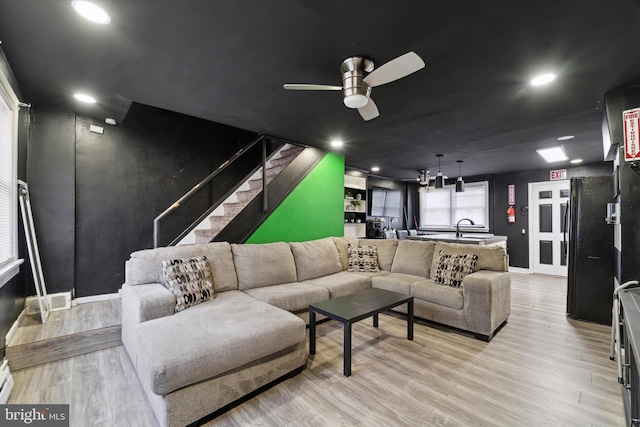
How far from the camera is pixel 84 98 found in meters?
3.03

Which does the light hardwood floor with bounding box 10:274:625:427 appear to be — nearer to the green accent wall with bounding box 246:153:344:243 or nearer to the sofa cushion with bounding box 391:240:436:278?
the sofa cushion with bounding box 391:240:436:278

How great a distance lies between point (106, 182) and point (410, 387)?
4.49m

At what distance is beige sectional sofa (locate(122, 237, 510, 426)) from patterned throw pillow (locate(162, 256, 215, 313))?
8 cm

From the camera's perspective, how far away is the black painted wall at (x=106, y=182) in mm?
3379

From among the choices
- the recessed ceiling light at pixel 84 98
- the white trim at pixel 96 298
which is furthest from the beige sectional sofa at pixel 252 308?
the recessed ceiling light at pixel 84 98

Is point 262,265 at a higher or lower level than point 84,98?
lower

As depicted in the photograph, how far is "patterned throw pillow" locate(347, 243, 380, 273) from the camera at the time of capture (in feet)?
13.6

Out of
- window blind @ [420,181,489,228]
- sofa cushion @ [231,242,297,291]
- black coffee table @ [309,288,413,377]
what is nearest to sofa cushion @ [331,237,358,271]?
sofa cushion @ [231,242,297,291]

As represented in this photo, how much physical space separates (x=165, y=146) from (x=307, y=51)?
3.34 meters

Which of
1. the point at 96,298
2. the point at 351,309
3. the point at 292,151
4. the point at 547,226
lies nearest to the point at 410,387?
the point at 351,309

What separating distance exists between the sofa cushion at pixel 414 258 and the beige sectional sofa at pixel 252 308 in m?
0.01

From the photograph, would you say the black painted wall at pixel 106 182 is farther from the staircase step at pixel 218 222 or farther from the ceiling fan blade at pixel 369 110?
the ceiling fan blade at pixel 369 110

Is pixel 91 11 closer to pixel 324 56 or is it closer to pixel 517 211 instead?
pixel 324 56

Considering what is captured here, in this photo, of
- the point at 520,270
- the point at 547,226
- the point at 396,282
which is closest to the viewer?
the point at 396,282
